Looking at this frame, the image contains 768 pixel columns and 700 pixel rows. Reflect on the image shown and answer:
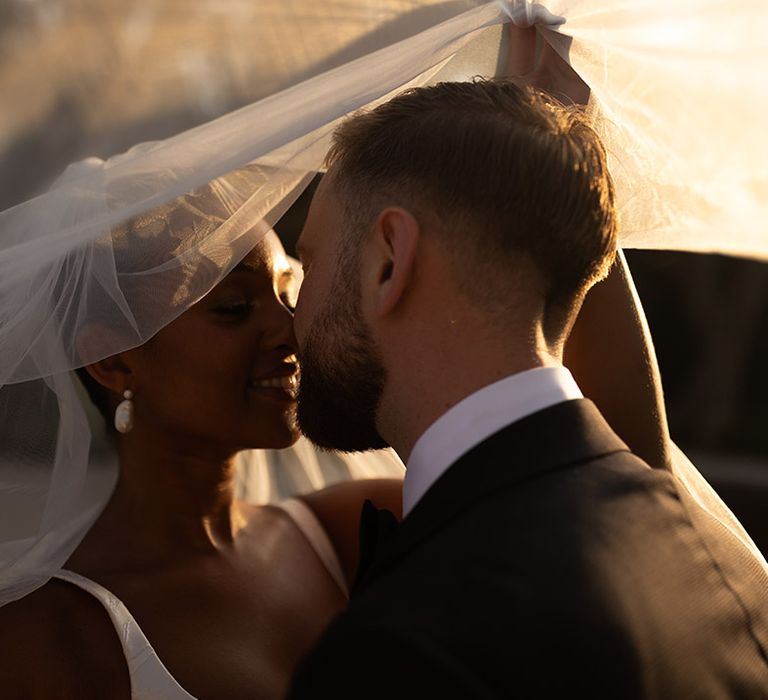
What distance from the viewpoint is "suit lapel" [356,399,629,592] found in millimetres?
1600

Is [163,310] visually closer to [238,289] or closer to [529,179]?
[238,289]

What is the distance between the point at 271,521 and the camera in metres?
2.81

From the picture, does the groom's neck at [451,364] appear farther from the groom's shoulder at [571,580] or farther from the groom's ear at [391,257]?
the groom's shoulder at [571,580]

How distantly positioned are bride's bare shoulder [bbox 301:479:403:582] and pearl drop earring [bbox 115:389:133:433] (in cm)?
63

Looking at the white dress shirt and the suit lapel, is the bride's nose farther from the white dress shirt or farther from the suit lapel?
the suit lapel

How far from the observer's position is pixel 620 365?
2.34 metres

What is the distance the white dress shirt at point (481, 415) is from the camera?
1687mm

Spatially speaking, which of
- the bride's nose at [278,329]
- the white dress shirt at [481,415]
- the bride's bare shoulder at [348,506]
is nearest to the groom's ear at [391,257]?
the white dress shirt at [481,415]

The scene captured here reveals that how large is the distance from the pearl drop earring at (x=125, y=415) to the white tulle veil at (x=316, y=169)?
253 mm

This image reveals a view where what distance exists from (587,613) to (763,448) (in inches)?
314

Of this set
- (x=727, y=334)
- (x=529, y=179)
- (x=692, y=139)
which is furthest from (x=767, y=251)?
(x=727, y=334)

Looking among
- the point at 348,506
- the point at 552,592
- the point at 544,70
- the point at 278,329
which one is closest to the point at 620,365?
the point at 544,70

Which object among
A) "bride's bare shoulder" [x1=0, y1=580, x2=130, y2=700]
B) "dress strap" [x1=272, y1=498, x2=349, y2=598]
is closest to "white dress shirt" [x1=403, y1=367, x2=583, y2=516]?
"bride's bare shoulder" [x1=0, y1=580, x2=130, y2=700]

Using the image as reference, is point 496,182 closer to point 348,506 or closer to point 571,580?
point 571,580
